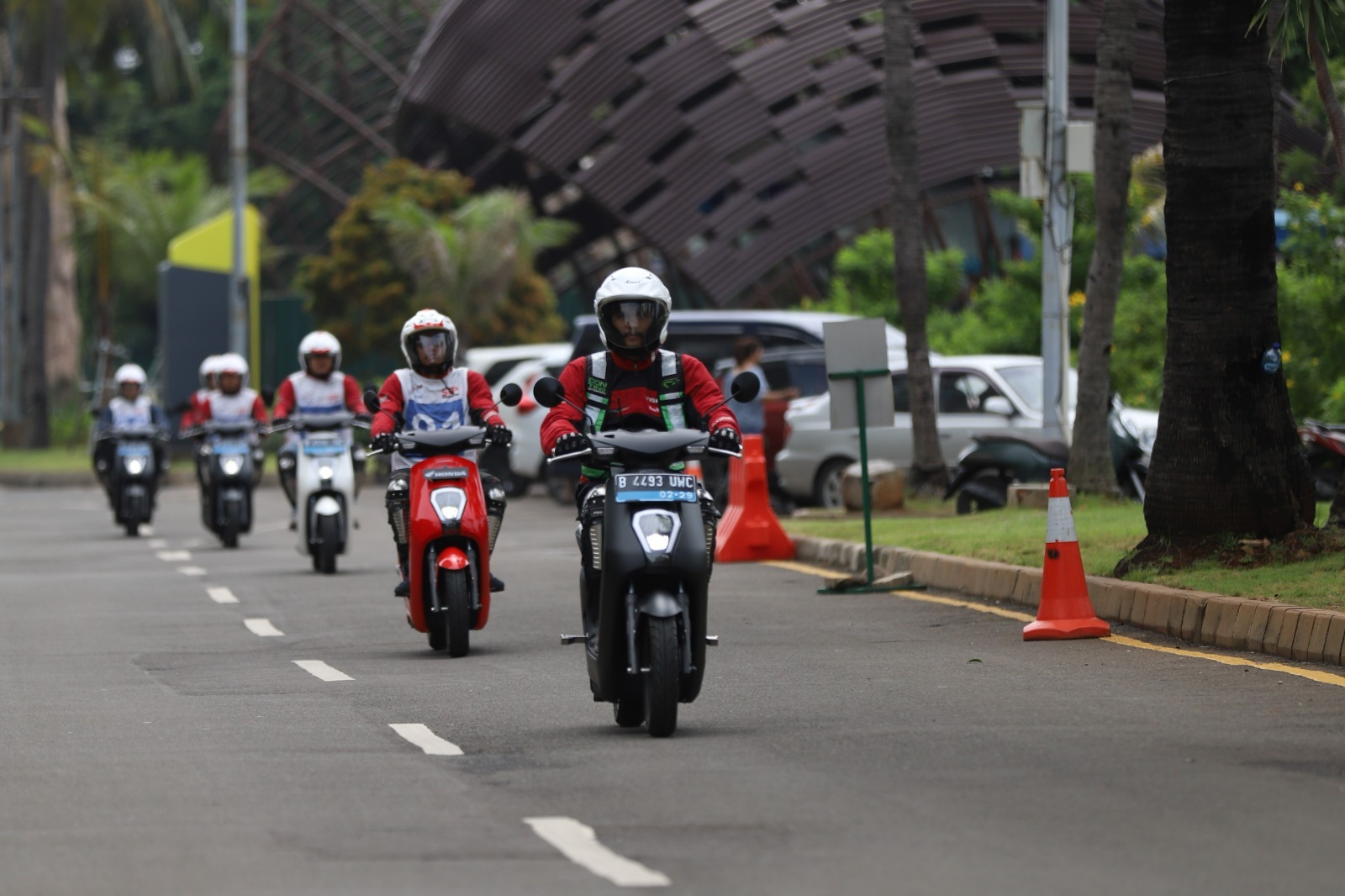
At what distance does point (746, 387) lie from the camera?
9258mm

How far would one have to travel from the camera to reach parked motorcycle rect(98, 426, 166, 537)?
24.5 meters

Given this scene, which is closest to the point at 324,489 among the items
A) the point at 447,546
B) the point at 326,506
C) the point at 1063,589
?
the point at 326,506

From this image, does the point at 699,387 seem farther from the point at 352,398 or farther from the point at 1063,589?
the point at 352,398

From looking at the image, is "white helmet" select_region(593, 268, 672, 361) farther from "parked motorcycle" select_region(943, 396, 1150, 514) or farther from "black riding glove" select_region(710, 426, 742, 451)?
"parked motorcycle" select_region(943, 396, 1150, 514)

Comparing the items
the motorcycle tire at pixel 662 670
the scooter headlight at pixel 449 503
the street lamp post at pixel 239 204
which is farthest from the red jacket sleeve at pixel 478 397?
the street lamp post at pixel 239 204

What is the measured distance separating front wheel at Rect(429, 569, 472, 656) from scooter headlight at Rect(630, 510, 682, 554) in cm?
363

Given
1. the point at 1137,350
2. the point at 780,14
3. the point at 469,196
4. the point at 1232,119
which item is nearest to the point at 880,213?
the point at 780,14

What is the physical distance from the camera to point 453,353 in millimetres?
14102

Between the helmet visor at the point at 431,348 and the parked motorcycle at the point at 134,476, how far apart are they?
11564mm

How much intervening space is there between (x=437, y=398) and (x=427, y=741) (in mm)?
4939

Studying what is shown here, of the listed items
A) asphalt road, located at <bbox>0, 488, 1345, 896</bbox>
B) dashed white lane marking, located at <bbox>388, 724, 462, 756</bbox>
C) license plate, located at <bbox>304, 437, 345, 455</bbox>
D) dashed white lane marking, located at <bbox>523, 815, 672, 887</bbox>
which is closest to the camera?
dashed white lane marking, located at <bbox>523, 815, 672, 887</bbox>

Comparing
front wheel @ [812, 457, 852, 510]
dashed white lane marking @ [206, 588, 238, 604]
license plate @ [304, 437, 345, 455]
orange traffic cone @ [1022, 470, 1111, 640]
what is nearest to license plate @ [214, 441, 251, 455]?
→ license plate @ [304, 437, 345, 455]

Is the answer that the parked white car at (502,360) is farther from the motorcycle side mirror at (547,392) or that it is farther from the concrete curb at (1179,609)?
the motorcycle side mirror at (547,392)

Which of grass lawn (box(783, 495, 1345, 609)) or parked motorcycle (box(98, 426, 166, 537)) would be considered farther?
parked motorcycle (box(98, 426, 166, 537))
